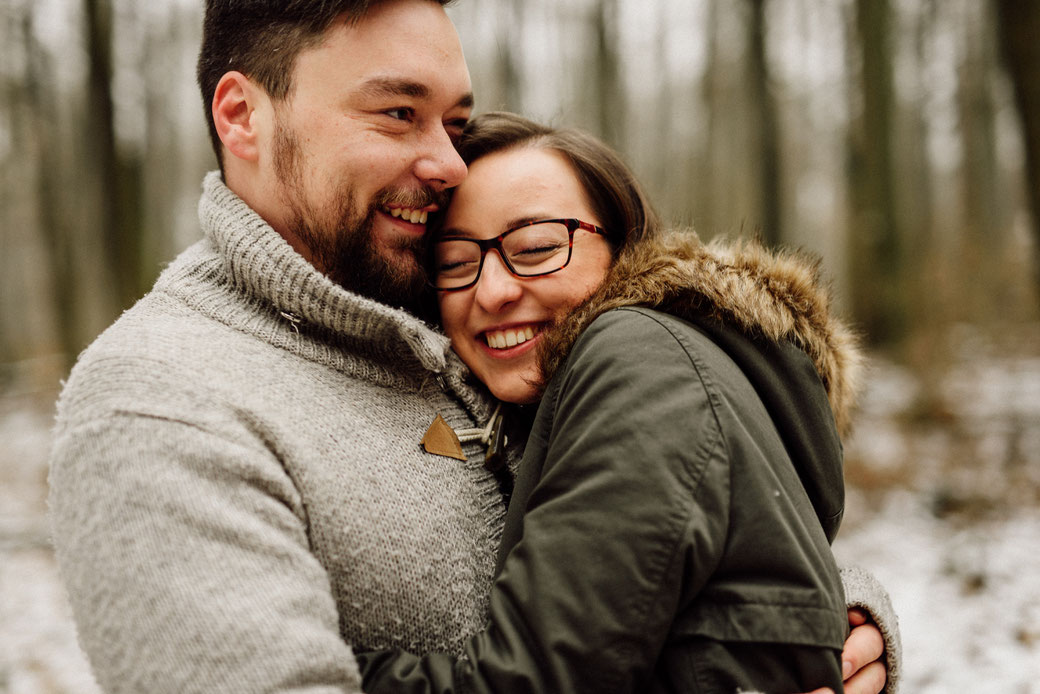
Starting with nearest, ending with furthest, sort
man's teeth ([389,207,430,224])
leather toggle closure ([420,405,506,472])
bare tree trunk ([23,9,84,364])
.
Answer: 1. leather toggle closure ([420,405,506,472])
2. man's teeth ([389,207,430,224])
3. bare tree trunk ([23,9,84,364])

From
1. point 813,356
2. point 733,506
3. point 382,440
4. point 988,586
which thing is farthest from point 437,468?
point 988,586

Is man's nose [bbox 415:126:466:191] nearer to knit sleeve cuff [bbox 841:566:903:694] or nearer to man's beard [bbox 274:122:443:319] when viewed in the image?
man's beard [bbox 274:122:443:319]

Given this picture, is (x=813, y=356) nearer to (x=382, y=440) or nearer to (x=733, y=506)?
(x=733, y=506)

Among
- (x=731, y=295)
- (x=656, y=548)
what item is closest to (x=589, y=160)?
(x=731, y=295)

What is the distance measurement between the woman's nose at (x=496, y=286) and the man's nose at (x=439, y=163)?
0.24 metres

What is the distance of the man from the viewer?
4.18 ft

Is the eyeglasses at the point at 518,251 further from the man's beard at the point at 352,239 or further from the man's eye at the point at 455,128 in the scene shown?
the man's eye at the point at 455,128

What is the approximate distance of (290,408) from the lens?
5.36 ft

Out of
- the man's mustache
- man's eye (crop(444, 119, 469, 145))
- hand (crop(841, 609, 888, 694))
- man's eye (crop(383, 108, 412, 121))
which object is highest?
man's eye (crop(383, 108, 412, 121))

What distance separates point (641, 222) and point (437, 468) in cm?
112

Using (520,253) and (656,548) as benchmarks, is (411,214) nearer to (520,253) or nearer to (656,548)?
(520,253)

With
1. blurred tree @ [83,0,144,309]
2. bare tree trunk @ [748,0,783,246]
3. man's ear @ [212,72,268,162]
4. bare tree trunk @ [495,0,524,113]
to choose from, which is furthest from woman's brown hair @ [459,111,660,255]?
bare tree trunk @ [495,0,524,113]

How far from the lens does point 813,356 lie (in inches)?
76.0

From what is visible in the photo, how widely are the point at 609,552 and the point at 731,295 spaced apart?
693 millimetres
